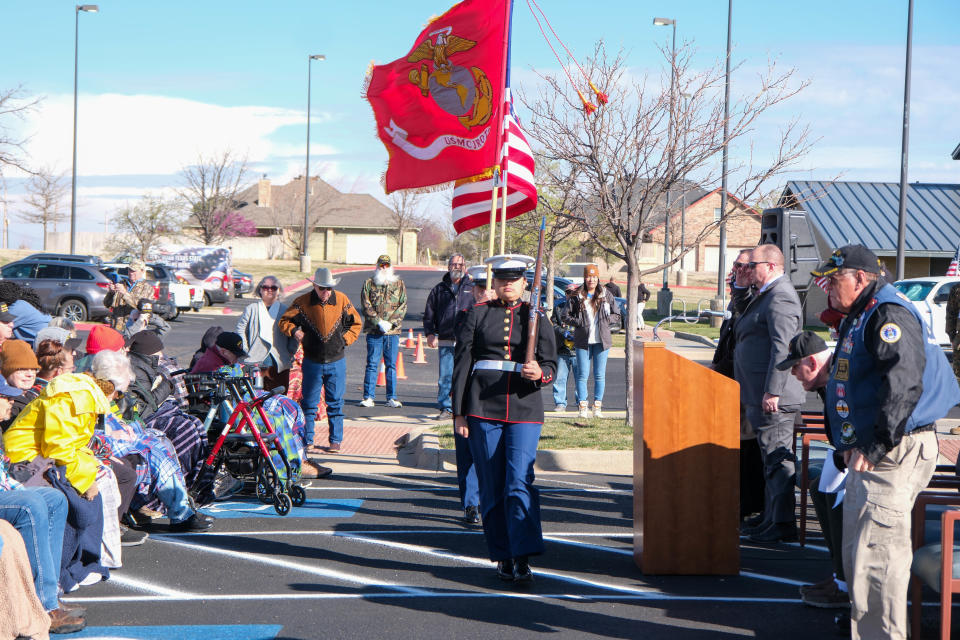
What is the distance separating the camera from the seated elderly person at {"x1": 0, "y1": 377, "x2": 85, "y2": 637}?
16.7 ft

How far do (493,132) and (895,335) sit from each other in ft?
17.3

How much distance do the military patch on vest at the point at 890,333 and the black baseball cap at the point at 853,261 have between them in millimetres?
407

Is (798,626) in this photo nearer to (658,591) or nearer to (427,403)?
(658,591)

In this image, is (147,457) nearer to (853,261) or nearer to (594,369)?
(853,261)

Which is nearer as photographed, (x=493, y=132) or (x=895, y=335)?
(x=895, y=335)

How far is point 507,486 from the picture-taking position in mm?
6184

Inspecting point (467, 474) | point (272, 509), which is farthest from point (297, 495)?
point (467, 474)

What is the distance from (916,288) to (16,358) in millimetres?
21576

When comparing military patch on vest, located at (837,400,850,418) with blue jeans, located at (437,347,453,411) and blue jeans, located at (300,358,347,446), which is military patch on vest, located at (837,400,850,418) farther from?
blue jeans, located at (437,347,453,411)

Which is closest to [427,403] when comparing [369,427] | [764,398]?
[369,427]

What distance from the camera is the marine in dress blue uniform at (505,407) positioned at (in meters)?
6.12

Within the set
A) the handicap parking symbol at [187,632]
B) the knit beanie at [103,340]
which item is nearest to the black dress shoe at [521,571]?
the handicap parking symbol at [187,632]

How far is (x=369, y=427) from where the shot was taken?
40.5ft

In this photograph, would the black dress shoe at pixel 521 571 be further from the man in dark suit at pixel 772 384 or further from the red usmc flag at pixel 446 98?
the red usmc flag at pixel 446 98
